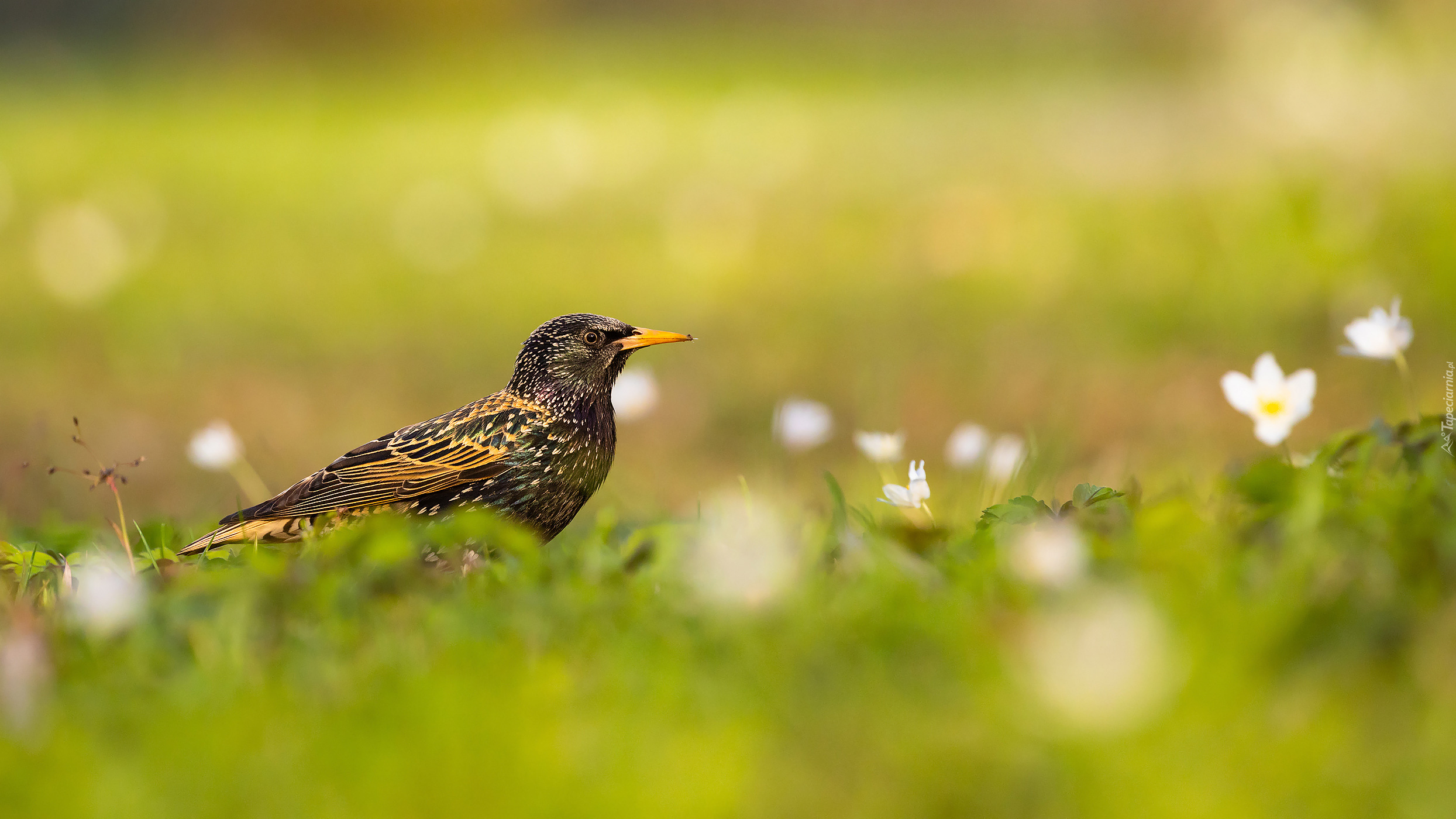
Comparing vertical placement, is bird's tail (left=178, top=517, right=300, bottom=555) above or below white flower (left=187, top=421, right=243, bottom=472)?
below

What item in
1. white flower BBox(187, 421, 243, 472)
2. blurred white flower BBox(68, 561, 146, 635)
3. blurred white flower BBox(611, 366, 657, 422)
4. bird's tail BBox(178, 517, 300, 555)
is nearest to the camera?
blurred white flower BBox(68, 561, 146, 635)

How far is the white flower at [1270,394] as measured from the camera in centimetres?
323

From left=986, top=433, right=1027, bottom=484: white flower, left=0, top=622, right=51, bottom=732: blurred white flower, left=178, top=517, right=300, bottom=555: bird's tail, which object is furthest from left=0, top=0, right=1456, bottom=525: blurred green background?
left=0, top=622, right=51, bottom=732: blurred white flower

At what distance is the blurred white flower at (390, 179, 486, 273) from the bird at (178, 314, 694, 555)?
641 cm

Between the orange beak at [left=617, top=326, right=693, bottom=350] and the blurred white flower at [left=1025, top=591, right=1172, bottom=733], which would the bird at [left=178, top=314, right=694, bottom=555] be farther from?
the blurred white flower at [left=1025, top=591, right=1172, bottom=733]

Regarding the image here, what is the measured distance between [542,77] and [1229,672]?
21.0 metres

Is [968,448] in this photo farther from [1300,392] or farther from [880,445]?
[1300,392]

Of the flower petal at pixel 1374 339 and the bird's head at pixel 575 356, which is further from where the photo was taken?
the bird's head at pixel 575 356

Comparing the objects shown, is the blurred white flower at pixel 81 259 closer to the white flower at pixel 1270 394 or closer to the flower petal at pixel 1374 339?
the white flower at pixel 1270 394

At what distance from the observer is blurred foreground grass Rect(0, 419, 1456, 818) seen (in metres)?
2.14

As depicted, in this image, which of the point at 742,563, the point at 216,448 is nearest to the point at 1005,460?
the point at 742,563

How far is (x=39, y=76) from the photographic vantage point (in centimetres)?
2094

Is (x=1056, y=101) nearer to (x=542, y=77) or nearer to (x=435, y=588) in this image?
(x=542, y=77)

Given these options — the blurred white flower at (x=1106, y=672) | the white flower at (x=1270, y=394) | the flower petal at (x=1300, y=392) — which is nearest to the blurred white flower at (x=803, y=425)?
the white flower at (x=1270, y=394)
